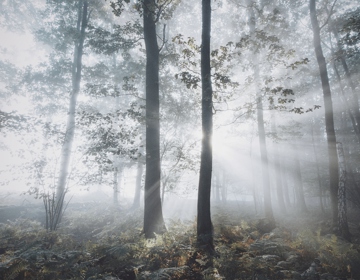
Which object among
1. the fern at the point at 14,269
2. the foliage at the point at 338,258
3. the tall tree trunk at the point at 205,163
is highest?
the tall tree trunk at the point at 205,163

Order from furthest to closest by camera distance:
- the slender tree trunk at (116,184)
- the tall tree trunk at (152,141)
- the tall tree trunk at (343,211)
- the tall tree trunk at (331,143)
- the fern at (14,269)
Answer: the slender tree trunk at (116,184) → the tall tree trunk at (331,143) → the tall tree trunk at (343,211) → the tall tree trunk at (152,141) → the fern at (14,269)

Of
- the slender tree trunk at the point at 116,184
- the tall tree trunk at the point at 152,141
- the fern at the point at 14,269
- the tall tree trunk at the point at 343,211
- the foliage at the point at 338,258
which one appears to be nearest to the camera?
the fern at the point at 14,269

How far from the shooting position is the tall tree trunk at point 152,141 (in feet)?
24.8

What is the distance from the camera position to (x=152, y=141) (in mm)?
8312

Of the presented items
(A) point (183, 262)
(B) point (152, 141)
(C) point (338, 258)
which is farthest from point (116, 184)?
(C) point (338, 258)

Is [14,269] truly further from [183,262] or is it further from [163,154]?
[163,154]

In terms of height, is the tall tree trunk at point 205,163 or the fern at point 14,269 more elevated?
the tall tree trunk at point 205,163

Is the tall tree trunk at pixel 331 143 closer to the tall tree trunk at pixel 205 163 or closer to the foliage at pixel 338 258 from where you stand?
the foliage at pixel 338 258

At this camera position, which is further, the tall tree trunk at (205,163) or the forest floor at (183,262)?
the tall tree trunk at (205,163)

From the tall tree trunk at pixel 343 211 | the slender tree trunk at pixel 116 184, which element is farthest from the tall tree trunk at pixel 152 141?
the tall tree trunk at pixel 343 211

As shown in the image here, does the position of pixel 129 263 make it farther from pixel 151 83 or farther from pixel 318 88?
pixel 318 88

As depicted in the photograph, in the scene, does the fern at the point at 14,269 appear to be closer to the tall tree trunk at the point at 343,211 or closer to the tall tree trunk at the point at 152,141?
the tall tree trunk at the point at 152,141

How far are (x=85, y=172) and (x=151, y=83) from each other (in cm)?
582

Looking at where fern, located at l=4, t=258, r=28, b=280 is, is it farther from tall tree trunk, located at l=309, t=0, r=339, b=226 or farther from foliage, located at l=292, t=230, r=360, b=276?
tall tree trunk, located at l=309, t=0, r=339, b=226
